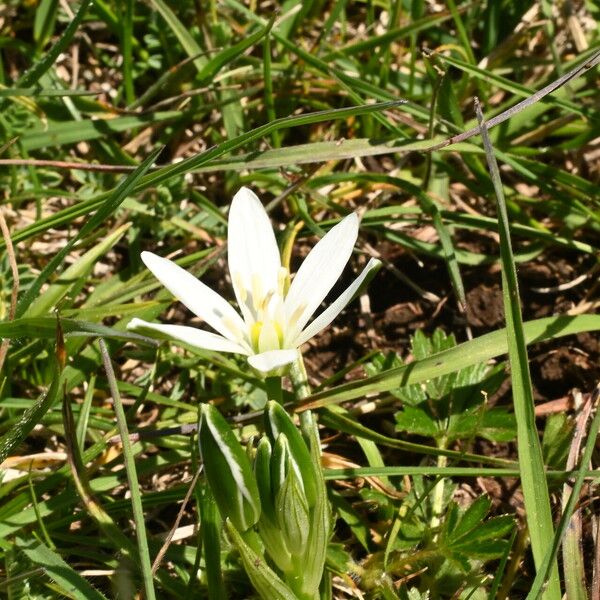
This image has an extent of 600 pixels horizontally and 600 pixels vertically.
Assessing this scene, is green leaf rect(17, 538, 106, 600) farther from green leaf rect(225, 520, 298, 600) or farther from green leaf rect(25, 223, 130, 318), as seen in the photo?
green leaf rect(25, 223, 130, 318)

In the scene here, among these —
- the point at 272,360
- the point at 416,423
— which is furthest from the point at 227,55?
the point at 272,360

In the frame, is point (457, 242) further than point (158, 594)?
Yes

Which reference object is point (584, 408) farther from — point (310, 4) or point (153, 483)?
point (310, 4)

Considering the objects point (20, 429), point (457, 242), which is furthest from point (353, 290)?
point (457, 242)

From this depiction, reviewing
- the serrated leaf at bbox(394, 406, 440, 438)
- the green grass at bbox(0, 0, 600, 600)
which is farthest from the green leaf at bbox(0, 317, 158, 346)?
the serrated leaf at bbox(394, 406, 440, 438)

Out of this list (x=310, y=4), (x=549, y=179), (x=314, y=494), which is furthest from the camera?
(x=310, y=4)

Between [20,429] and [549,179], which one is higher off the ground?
[549,179]
